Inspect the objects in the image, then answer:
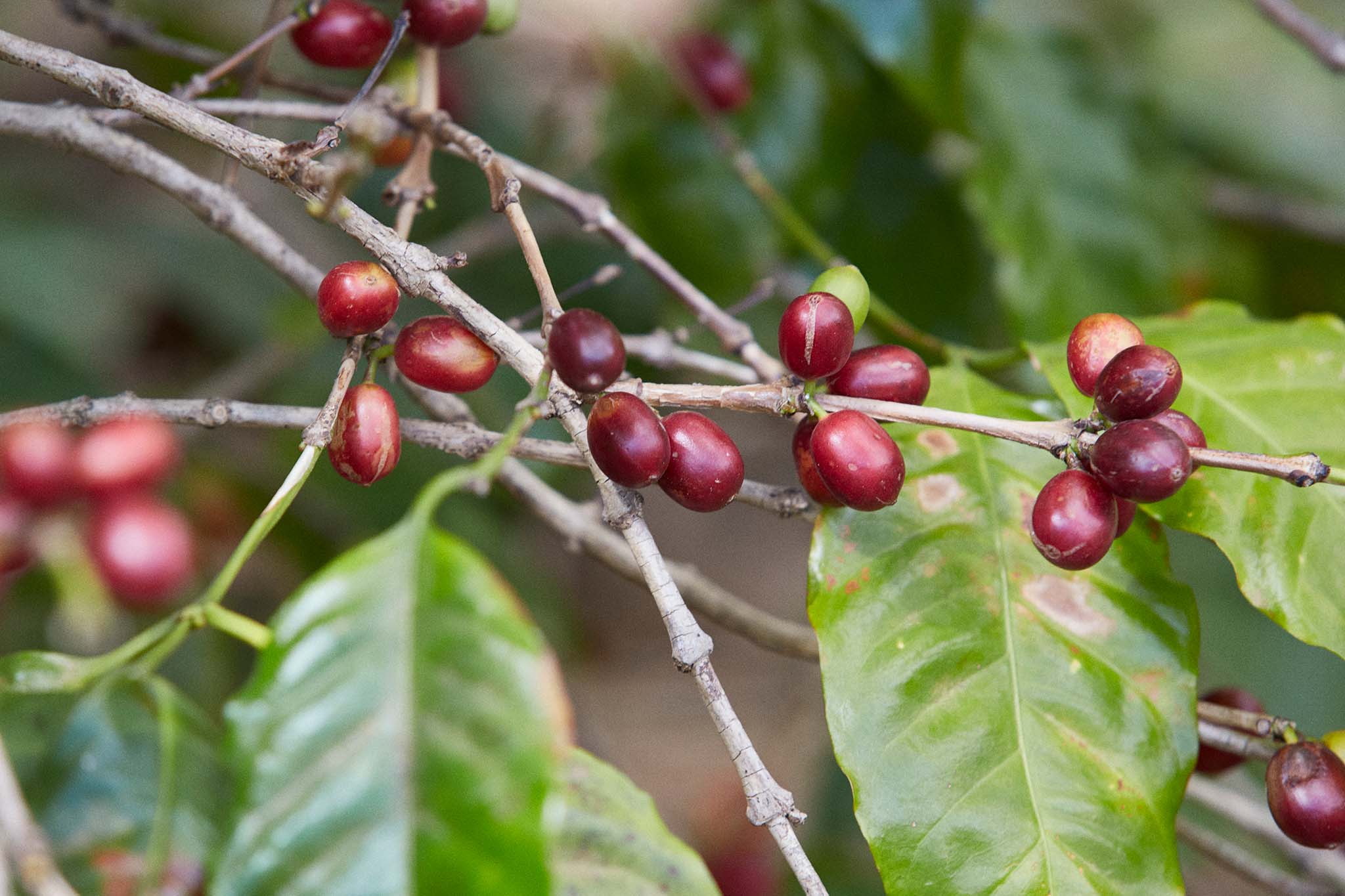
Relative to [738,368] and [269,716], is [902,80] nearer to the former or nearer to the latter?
[738,368]

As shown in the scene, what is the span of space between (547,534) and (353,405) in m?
Answer: 1.62

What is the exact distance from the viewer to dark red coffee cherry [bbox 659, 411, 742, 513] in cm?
61

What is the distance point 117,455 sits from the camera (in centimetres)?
72

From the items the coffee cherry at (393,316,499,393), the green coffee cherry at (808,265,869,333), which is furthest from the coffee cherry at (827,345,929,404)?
the coffee cherry at (393,316,499,393)

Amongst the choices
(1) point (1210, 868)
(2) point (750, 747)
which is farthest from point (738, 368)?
(1) point (1210, 868)

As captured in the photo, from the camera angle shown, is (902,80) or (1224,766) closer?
(1224,766)

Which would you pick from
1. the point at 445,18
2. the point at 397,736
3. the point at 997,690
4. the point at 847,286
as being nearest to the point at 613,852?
the point at 397,736

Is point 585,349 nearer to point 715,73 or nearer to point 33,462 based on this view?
point 33,462

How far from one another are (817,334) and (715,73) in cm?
97

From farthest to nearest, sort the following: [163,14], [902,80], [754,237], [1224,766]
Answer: [163,14]
[754,237]
[902,80]
[1224,766]

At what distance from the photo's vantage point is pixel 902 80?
1.28 meters

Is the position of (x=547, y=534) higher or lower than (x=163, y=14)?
lower

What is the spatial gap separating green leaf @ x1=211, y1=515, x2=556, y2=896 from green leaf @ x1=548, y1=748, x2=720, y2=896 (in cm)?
14

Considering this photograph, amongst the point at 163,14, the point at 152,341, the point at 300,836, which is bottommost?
the point at 300,836
